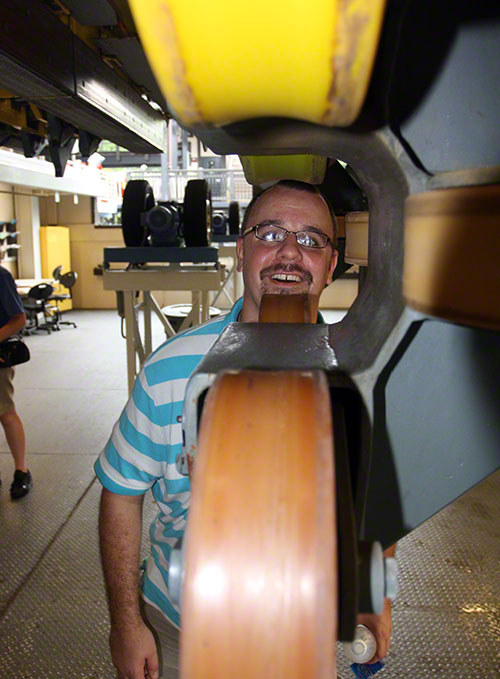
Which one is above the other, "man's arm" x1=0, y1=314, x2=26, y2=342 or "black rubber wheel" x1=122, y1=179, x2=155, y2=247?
"black rubber wheel" x1=122, y1=179, x2=155, y2=247

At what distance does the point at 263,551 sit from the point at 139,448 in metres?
0.91

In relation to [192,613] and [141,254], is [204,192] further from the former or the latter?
[192,613]

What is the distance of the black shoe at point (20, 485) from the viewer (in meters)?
2.76

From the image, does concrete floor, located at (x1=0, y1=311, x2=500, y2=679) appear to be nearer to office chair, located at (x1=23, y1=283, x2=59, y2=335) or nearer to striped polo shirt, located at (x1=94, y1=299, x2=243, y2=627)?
striped polo shirt, located at (x1=94, y1=299, x2=243, y2=627)

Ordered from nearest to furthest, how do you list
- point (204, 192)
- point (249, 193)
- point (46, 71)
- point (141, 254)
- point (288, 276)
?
point (288, 276) < point (46, 71) < point (141, 254) < point (204, 192) < point (249, 193)

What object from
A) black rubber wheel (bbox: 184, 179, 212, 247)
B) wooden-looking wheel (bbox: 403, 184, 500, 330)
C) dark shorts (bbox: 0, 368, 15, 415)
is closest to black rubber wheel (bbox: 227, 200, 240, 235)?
black rubber wheel (bbox: 184, 179, 212, 247)

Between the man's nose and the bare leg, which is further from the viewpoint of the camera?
the bare leg

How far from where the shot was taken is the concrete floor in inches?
68.0

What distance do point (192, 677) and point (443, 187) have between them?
11.1 inches

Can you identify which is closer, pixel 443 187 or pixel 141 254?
pixel 443 187

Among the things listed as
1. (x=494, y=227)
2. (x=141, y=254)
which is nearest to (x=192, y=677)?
(x=494, y=227)

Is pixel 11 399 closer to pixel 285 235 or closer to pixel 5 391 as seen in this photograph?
pixel 5 391

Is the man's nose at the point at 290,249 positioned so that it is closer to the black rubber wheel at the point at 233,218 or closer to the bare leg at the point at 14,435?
the bare leg at the point at 14,435

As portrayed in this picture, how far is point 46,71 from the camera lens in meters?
1.43
